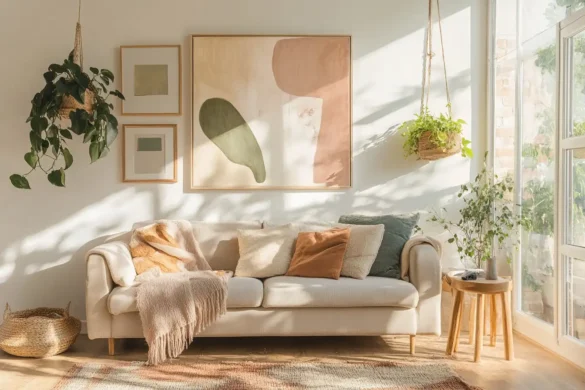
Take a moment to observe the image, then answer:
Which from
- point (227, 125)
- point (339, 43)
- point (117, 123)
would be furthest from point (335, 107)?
point (117, 123)

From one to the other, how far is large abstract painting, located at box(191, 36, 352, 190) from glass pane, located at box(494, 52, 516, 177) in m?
1.11

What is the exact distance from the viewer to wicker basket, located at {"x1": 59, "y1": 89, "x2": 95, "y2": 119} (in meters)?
4.15

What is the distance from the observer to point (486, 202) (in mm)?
3982

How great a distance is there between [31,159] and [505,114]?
3414mm

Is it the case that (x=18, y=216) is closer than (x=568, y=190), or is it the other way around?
(x=568, y=190)

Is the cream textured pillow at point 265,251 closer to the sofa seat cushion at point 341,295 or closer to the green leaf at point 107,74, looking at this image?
the sofa seat cushion at point 341,295

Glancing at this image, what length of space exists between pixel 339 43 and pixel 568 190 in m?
1.97

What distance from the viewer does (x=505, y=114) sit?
4504 mm

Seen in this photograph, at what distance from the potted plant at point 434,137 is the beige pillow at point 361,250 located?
2.23 feet

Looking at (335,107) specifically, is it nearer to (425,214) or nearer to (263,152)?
(263,152)

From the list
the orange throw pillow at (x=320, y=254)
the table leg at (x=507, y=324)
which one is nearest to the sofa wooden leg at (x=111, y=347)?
the orange throw pillow at (x=320, y=254)

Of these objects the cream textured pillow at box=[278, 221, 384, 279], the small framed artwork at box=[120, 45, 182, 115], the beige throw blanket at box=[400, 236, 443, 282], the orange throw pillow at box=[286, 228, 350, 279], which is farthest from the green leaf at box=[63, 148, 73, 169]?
the beige throw blanket at box=[400, 236, 443, 282]

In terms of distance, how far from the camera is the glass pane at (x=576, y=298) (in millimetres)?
3443

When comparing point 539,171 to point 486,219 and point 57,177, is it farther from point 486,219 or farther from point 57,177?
point 57,177
